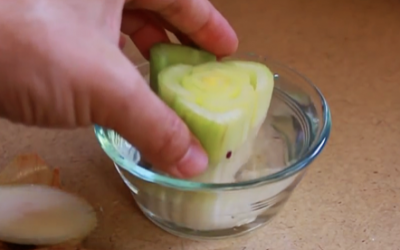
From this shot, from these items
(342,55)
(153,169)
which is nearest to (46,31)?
(153,169)

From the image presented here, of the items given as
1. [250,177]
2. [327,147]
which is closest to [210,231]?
[250,177]

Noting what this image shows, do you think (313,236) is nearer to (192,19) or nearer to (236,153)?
(236,153)

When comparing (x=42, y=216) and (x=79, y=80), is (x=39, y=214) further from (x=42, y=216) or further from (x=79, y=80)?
(x=79, y=80)

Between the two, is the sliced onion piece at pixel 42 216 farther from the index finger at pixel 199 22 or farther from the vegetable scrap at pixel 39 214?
the index finger at pixel 199 22

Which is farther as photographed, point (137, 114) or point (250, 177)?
point (250, 177)

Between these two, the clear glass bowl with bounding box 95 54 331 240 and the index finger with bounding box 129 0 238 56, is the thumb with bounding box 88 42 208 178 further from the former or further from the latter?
the index finger with bounding box 129 0 238 56

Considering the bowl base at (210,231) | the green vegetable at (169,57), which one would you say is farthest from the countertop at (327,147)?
the green vegetable at (169,57)

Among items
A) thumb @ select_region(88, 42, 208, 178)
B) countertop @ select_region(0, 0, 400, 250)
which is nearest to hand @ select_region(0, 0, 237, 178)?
thumb @ select_region(88, 42, 208, 178)

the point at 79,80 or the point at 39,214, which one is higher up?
the point at 79,80
